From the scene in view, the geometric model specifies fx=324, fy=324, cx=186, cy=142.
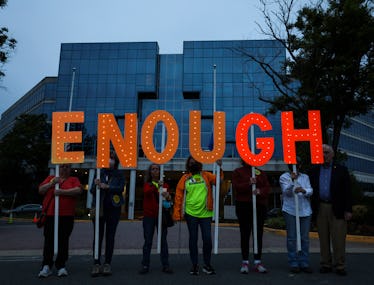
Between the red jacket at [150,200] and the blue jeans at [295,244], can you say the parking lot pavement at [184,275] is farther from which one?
the red jacket at [150,200]

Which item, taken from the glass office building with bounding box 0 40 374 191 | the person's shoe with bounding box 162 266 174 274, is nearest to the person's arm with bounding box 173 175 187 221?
the person's shoe with bounding box 162 266 174 274

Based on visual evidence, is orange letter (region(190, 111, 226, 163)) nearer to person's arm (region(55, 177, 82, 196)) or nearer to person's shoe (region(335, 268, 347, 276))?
person's arm (region(55, 177, 82, 196))

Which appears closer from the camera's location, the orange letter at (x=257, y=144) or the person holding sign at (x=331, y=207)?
the person holding sign at (x=331, y=207)

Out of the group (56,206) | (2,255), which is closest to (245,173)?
(56,206)

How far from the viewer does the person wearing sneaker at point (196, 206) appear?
5434 mm

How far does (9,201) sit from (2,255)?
155ft

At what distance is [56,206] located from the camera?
18.1 feet

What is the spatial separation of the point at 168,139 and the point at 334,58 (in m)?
11.6

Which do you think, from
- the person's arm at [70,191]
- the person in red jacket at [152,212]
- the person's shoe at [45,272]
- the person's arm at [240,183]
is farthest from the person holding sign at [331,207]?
the person's shoe at [45,272]

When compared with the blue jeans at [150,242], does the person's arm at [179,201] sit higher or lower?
higher

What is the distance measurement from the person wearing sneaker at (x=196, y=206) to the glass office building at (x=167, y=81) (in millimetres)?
39438

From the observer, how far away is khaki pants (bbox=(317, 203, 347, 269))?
17.7 feet

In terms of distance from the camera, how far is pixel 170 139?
6461 millimetres

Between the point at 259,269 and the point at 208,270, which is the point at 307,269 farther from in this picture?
the point at 208,270
